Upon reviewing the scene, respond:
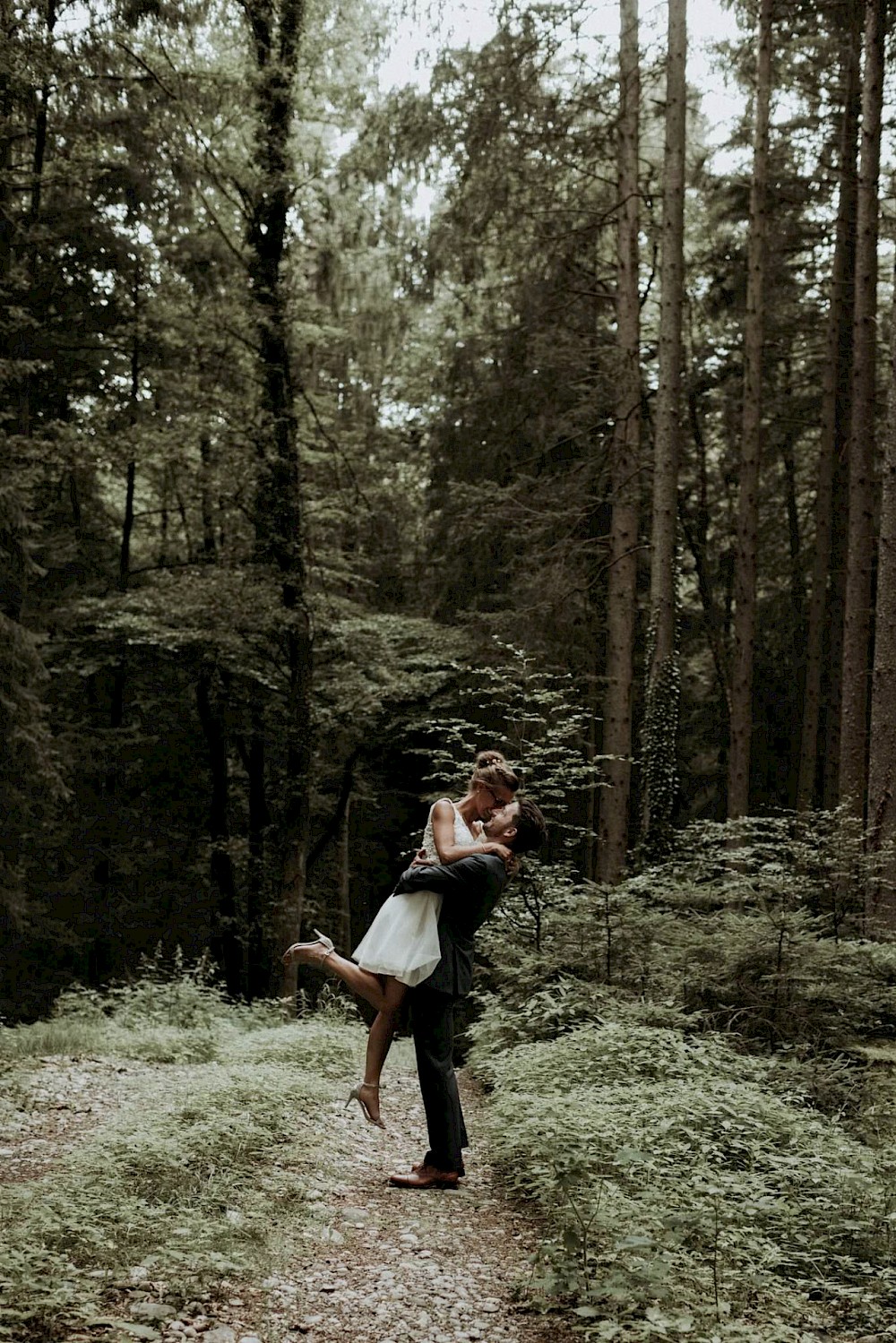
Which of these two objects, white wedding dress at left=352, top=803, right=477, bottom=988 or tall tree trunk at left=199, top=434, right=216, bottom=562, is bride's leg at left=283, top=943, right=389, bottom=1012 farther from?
tall tree trunk at left=199, top=434, right=216, bottom=562

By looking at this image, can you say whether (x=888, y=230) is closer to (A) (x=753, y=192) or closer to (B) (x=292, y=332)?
(A) (x=753, y=192)

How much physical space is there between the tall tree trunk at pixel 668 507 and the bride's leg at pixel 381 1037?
8.78m

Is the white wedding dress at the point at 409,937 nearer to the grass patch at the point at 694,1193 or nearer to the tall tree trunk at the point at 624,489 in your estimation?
the grass patch at the point at 694,1193

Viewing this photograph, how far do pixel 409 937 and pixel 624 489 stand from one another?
10896 mm

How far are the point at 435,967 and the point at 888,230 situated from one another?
54.8ft

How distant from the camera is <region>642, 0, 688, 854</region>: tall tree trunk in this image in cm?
1419

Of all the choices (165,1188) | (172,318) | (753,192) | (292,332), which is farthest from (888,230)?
(165,1188)

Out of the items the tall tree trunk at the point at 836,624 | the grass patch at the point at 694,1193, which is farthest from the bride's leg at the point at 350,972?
the tall tree trunk at the point at 836,624

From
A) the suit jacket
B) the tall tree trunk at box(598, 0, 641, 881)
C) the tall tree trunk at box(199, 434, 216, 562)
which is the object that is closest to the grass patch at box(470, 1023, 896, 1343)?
the suit jacket

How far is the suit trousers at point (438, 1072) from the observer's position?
526cm

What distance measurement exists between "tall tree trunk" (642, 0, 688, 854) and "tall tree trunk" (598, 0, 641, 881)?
1.23ft

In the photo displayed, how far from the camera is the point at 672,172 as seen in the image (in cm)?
1469

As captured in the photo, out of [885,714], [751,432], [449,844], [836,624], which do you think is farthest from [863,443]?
[449,844]

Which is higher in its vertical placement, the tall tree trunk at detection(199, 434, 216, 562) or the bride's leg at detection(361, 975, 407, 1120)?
the tall tree trunk at detection(199, 434, 216, 562)
